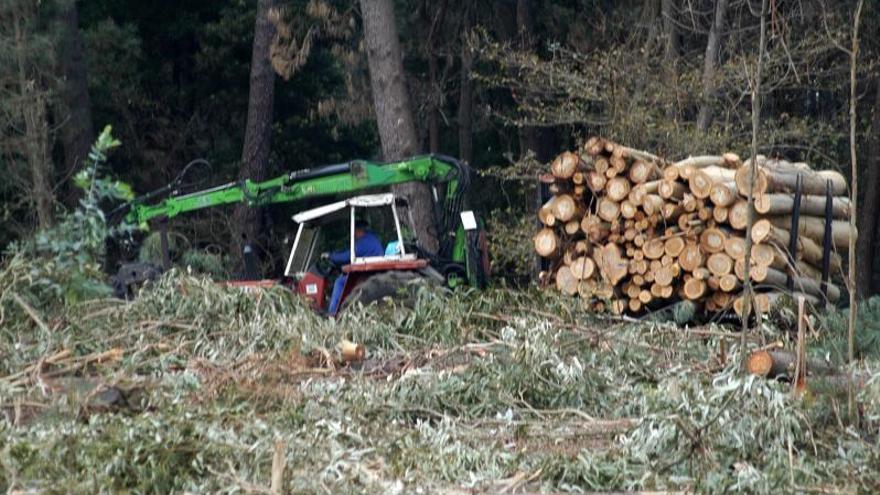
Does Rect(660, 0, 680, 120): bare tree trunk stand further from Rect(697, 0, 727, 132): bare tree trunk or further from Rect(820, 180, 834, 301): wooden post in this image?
Rect(820, 180, 834, 301): wooden post

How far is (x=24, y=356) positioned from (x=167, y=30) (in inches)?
737

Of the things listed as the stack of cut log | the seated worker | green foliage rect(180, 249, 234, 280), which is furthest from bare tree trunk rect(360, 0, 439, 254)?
the stack of cut log

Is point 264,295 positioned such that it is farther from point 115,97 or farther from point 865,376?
point 115,97

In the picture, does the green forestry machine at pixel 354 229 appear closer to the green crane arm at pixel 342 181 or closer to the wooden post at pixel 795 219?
the green crane arm at pixel 342 181

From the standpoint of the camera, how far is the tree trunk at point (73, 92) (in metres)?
27.9

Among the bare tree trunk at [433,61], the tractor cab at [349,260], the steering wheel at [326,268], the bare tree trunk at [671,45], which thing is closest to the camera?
the tractor cab at [349,260]

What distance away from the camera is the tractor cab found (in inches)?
653

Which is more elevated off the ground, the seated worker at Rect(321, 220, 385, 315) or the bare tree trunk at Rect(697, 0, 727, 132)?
the bare tree trunk at Rect(697, 0, 727, 132)

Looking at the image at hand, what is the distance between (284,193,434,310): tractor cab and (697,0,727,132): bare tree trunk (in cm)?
558

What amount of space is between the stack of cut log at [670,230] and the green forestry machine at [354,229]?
141 cm

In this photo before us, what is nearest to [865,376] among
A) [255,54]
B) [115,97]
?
[255,54]

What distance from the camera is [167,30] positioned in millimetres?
30297

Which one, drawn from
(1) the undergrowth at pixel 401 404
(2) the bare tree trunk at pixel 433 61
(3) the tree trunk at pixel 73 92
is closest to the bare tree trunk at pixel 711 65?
(1) the undergrowth at pixel 401 404

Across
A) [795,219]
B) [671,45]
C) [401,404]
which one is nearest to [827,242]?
[795,219]
